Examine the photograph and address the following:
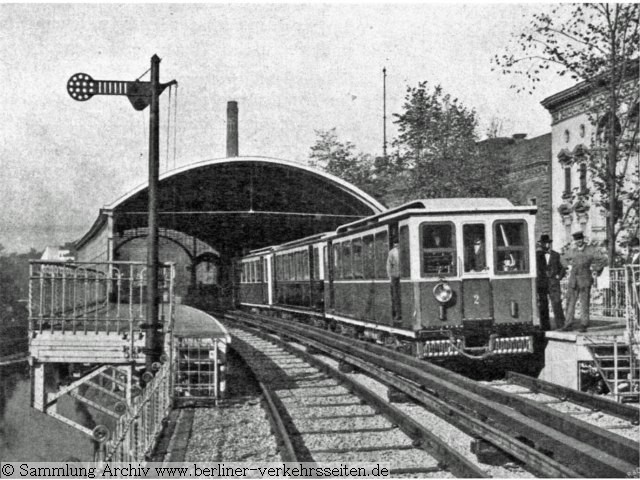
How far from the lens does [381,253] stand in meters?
13.6

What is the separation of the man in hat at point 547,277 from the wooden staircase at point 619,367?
2448 mm

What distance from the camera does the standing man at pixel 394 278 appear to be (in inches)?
500

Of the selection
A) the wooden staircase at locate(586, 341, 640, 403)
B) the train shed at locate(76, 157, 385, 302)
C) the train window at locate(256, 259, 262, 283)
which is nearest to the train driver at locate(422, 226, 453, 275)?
the wooden staircase at locate(586, 341, 640, 403)

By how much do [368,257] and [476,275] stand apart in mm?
2842

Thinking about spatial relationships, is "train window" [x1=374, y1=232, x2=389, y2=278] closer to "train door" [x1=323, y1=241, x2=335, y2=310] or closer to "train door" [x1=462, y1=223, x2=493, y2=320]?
"train door" [x1=462, y1=223, x2=493, y2=320]

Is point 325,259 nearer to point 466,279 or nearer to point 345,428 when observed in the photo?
point 466,279

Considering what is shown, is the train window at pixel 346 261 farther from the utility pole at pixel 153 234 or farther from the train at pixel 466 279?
the utility pole at pixel 153 234

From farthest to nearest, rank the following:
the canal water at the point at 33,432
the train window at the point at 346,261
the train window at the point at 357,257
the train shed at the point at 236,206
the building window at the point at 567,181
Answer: the building window at the point at 567,181
the train shed at the point at 236,206
the canal water at the point at 33,432
the train window at the point at 346,261
the train window at the point at 357,257

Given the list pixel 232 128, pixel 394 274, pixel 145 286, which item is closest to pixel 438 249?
pixel 394 274

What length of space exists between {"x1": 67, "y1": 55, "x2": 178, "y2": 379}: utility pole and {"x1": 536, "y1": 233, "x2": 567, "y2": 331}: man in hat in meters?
7.02

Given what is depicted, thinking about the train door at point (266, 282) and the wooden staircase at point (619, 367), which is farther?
the train door at point (266, 282)

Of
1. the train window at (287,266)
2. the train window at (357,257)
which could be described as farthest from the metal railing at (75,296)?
the train window at (287,266)

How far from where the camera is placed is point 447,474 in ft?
21.7

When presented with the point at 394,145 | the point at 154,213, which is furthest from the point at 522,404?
the point at 394,145
